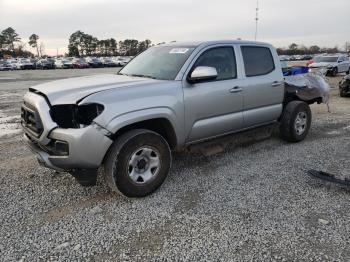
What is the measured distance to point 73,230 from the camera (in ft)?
11.6

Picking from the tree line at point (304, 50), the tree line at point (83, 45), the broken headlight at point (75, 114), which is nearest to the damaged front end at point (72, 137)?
the broken headlight at point (75, 114)

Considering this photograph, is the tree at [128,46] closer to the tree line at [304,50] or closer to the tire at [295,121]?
the tree line at [304,50]

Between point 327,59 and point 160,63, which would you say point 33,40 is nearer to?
point 327,59

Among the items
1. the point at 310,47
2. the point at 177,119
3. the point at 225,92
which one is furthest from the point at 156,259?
the point at 310,47

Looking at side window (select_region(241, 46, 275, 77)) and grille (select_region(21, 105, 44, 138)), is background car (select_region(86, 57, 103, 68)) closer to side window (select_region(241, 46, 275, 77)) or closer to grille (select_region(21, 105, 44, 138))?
side window (select_region(241, 46, 275, 77))

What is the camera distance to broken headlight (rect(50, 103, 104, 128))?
12.3 feet

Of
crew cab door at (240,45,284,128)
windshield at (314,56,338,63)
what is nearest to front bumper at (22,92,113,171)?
crew cab door at (240,45,284,128)

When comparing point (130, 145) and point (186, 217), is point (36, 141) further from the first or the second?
point (186, 217)

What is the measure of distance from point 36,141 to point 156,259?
200 cm

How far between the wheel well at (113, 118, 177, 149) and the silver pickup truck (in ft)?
0.04

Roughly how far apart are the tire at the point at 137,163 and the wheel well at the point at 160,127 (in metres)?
→ 0.10

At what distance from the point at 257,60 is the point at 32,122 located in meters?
3.54

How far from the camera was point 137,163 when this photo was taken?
13.5ft

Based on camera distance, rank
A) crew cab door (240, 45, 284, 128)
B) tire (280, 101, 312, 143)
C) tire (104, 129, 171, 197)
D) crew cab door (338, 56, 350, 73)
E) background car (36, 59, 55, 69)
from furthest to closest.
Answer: background car (36, 59, 55, 69) < crew cab door (338, 56, 350, 73) < tire (280, 101, 312, 143) < crew cab door (240, 45, 284, 128) < tire (104, 129, 171, 197)
